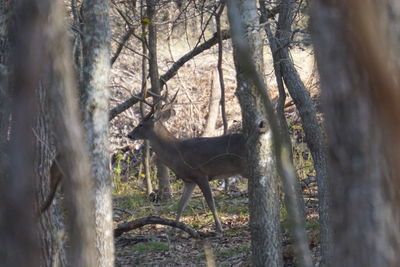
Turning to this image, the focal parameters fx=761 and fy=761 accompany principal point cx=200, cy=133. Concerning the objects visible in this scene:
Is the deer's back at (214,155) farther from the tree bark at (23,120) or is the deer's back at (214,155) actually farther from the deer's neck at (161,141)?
the tree bark at (23,120)

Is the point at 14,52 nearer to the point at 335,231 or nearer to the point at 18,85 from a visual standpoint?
the point at 18,85

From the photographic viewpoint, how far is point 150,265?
8.59m

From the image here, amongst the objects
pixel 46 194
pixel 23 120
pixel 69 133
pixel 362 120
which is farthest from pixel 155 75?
pixel 362 120

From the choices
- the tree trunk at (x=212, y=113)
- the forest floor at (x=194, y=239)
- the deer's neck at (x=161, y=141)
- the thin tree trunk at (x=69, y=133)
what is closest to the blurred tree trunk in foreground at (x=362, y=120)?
the thin tree trunk at (x=69, y=133)

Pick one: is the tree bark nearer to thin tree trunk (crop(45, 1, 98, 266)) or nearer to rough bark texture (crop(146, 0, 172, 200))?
thin tree trunk (crop(45, 1, 98, 266))

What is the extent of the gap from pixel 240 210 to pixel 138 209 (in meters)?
1.59

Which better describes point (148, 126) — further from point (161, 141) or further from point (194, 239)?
point (194, 239)

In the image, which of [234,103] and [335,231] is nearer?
[335,231]

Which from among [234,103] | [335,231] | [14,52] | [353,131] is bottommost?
[335,231]

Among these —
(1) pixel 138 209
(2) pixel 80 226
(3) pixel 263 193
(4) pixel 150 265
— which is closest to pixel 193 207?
(1) pixel 138 209

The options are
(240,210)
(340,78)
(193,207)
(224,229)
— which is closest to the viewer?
(340,78)

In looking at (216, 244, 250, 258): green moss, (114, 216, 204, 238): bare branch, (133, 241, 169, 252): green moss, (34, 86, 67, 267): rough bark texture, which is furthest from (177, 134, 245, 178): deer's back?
(34, 86, 67, 267): rough bark texture

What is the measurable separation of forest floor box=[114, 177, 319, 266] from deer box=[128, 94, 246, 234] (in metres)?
0.44

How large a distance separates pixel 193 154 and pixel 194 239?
126 inches
